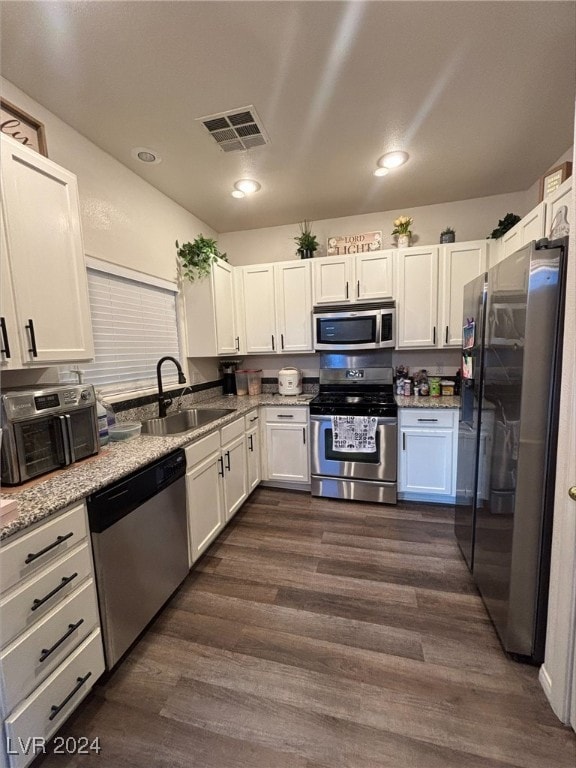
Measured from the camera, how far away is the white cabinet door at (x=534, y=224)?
1832 mm

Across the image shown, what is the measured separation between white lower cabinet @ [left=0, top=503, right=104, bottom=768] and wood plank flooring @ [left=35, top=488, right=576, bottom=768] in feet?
0.73

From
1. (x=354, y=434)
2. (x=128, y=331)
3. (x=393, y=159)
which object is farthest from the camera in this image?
(x=354, y=434)

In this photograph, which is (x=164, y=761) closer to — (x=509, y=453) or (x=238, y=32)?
(x=509, y=453)

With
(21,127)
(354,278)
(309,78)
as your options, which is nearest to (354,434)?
(354,278)

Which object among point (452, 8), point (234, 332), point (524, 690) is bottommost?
point (524, 690)

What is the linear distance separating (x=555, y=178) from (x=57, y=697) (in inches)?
136

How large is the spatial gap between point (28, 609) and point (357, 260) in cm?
321

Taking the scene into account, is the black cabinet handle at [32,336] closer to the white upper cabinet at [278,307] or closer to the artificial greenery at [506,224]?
the white upper cabinet at [278,307]

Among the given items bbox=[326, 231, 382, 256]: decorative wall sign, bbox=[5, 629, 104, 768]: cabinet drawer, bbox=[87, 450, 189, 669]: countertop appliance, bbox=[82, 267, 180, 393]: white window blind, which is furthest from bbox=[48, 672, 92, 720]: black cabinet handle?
bbox=[326, 231, 382, 256]: decorative wall sign

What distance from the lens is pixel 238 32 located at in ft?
4.34

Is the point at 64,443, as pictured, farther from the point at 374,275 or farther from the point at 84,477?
the point at 374,275

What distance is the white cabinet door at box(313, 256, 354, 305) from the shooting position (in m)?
3.05

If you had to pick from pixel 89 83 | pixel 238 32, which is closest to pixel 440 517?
pixel 238 32

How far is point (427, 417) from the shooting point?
8.71 feet
